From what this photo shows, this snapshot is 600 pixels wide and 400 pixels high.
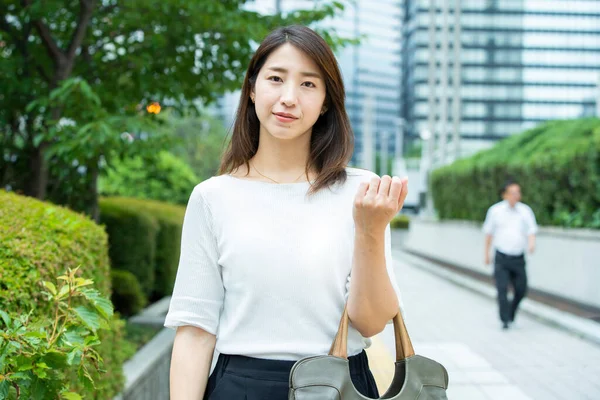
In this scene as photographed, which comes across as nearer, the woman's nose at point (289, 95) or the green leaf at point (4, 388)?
the woman's nose at point (289, 95)

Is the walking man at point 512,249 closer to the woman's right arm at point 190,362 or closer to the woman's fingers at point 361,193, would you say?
the woman's right arm at point 190,362

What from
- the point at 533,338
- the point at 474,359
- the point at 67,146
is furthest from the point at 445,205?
the point at 67,146

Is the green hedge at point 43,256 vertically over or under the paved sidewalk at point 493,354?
over

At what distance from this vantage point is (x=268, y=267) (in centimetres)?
181

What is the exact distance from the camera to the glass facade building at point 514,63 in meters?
103

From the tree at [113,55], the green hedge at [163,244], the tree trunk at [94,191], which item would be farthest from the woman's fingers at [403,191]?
the green hedge at [163,244]

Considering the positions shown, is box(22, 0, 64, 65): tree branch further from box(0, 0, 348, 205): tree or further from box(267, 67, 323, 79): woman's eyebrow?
box(267, 67, 323, 79): woman's eyebrow

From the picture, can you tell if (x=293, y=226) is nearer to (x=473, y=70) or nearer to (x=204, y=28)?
(x=204, y=28)

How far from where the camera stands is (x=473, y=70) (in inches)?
4281

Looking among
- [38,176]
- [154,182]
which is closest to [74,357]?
[38,176]

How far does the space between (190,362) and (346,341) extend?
436 mm

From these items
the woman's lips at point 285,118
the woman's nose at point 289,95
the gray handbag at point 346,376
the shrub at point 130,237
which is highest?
the woman's nose at point 289,95

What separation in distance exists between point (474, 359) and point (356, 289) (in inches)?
232

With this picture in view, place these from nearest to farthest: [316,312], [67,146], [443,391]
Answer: [443,391]
[316,312]
[67,146]
